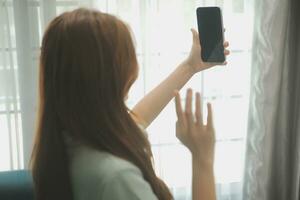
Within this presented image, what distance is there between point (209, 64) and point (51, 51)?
0.53 metres

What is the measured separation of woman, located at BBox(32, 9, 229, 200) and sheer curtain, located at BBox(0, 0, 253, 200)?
86 cm

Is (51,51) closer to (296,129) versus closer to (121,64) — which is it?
(121,64)

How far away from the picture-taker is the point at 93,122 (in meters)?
0.84

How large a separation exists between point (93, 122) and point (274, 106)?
4.10 feet

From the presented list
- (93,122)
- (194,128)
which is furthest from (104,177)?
(194,128)

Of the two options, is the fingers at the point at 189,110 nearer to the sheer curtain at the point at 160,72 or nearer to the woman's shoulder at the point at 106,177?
the woman's shoulder at the point at 106,177

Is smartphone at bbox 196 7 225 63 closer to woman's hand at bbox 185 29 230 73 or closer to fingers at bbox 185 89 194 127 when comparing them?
woman's hand at bbox 185 29 230 73

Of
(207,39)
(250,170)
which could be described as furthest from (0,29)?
(250,170)

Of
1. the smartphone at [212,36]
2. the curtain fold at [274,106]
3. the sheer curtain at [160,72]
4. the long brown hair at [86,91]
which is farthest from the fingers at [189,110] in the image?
the curtain fold at [274,106]

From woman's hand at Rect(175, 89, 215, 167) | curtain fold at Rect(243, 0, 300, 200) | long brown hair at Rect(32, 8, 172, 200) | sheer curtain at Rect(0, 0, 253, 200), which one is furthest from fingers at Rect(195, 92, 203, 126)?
curtain fold at Rect(243, 0, 300, 200)

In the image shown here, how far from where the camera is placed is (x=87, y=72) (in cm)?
81

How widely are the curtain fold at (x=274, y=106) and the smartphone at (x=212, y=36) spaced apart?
0.66m

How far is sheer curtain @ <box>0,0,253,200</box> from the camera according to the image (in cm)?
168

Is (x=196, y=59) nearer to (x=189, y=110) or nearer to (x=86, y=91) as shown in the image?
(x=189, y=110)
